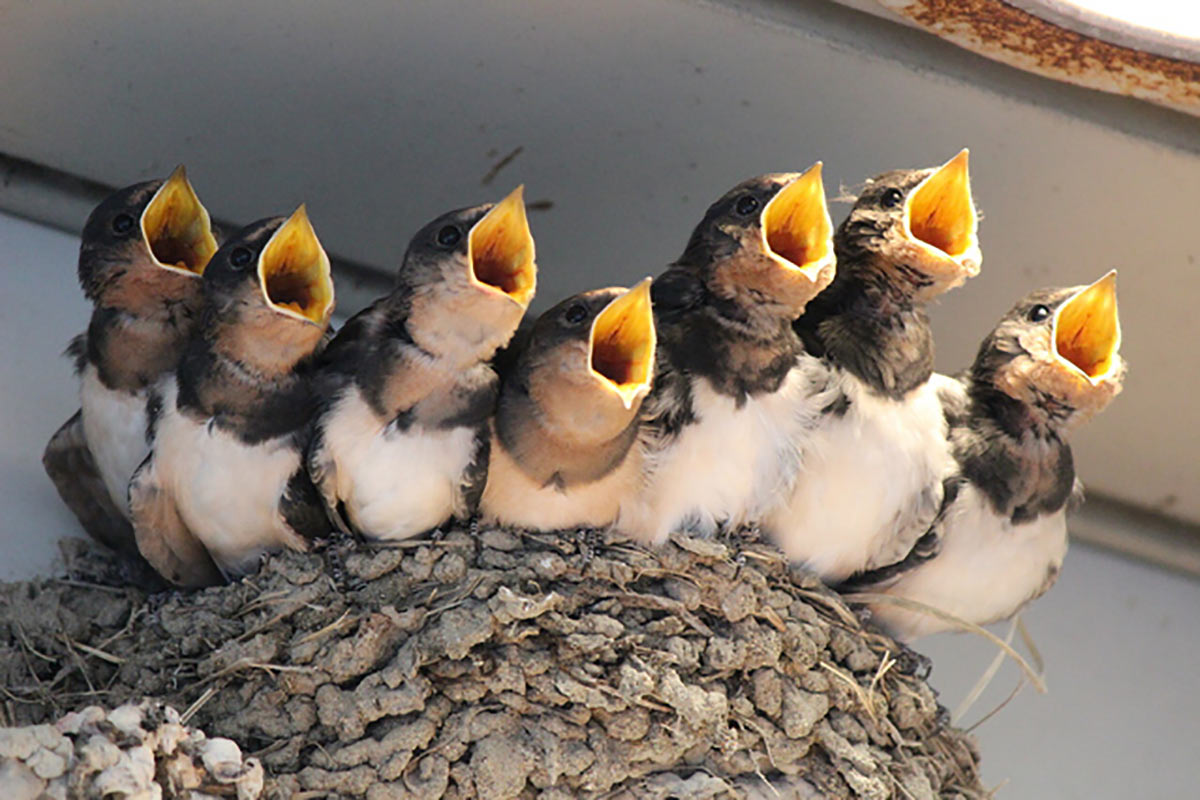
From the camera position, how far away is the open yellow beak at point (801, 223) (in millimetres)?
2498

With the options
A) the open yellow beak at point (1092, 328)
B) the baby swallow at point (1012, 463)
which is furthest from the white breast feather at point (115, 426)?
the open yellow beak at point (1092, 328)

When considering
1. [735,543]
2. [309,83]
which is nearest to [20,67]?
[309,83]

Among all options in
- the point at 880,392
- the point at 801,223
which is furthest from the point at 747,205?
the point at 880,392

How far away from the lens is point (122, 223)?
2.54 metres

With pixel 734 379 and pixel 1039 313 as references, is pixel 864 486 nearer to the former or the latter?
pixel 734 379

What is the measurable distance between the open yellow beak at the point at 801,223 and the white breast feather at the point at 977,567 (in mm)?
471

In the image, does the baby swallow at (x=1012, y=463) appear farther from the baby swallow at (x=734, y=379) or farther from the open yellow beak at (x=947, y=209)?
the baby swallow at (x=734, y=379)

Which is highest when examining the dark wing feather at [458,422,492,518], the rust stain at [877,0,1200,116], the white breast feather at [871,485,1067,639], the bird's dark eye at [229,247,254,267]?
the rust stain at [877,0,1200,116]

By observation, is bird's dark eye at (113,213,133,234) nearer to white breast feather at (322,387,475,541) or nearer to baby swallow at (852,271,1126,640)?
white breast feather at (322,387,475,541)

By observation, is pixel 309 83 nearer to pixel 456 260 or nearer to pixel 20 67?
pixel 20 67

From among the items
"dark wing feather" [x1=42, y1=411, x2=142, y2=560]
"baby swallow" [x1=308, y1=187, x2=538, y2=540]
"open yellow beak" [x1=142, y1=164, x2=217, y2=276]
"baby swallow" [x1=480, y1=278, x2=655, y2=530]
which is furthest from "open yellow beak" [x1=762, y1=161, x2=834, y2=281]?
"dark wing feather" [x1=42, y1=411, x2=142, y2=560]

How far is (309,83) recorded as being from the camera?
2889 millimetres

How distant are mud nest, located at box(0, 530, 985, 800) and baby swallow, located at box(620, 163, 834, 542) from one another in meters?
A: 0.07

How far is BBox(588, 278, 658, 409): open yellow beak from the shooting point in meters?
2.38
